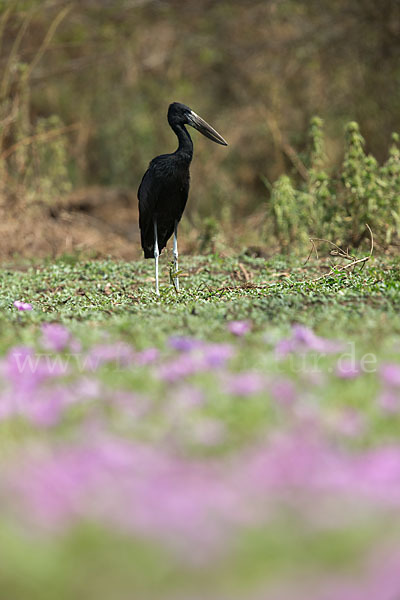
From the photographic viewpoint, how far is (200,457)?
78.4 inches

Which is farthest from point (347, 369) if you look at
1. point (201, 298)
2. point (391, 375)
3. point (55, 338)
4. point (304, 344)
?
point (201, 298)

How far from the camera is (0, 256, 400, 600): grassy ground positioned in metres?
1.56

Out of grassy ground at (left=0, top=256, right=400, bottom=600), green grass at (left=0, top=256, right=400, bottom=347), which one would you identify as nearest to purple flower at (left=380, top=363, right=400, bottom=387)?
grassy ground at (left=0, top=256, right=400, bottom=600)

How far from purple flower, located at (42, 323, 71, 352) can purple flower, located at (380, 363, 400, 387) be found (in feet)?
4.17

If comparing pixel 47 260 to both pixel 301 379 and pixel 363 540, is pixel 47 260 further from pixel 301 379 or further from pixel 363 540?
pixel 363 540

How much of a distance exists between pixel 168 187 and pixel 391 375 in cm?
299

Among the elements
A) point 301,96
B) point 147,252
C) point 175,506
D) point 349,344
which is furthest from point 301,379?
point 301,96

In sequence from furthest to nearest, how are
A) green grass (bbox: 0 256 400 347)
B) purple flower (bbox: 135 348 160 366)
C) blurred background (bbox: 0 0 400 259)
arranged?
blurred background (bbox: 0 0 400 259)
green grass (bbox: 0 256 400 347)
purple flower (bbox: 135 348 160 366)

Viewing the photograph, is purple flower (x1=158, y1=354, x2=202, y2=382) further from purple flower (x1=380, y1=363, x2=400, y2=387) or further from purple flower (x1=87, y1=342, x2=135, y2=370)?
purple flower (x1=380, y1=363, x2=400, y2=387)

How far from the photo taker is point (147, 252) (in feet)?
18.6

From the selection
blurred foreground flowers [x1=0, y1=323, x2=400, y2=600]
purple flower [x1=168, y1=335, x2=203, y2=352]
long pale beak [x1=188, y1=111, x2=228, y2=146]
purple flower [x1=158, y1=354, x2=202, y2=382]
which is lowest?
blurred foreground flowers [x1=0, y1=323, x2=400, y2=600]

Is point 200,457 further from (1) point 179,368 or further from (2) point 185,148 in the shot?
(2) point 185,148

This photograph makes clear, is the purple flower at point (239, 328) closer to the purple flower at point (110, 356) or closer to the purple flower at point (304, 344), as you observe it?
the purple flower at point (304, 344)

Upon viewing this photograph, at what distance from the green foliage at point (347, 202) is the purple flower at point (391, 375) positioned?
393 cm
